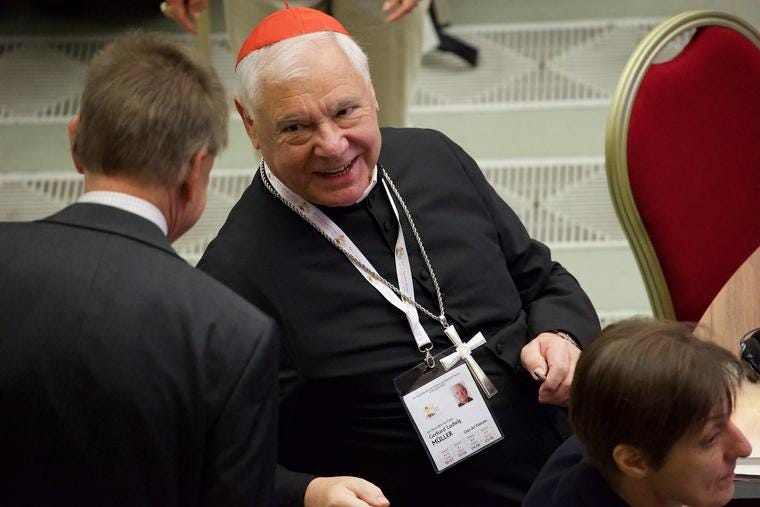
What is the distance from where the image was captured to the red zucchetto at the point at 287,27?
244cm

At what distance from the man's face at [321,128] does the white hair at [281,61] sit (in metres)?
0.01

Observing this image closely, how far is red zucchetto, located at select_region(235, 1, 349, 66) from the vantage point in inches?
96.0

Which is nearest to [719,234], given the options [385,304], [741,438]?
[385,304]

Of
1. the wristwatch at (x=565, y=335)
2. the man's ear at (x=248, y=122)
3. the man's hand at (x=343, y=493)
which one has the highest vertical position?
the man's ear at (x=248, y=122)

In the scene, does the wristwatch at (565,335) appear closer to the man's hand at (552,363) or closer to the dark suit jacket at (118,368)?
the man's hand at (552,363)

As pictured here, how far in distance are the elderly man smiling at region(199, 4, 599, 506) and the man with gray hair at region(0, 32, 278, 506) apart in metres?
0.48

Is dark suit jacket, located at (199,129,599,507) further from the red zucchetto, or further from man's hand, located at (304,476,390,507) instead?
the red zucchetto

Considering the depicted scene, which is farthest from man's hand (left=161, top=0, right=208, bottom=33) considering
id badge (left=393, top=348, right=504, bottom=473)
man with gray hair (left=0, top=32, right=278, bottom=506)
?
man with gray hair (left=0, top=32, right=278, bottom=506)

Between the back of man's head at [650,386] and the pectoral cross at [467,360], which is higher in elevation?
the back of man's head at [650,386]

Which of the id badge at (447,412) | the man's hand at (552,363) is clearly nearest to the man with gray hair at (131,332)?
the id badge at (447,412)

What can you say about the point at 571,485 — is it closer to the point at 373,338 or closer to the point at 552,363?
the point at 552,363

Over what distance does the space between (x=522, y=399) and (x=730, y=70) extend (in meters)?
0.98

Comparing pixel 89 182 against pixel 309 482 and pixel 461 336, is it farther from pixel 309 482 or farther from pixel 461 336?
pixel 461 336

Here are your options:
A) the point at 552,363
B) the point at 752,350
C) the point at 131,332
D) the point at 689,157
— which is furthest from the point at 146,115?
the point at 689,157
